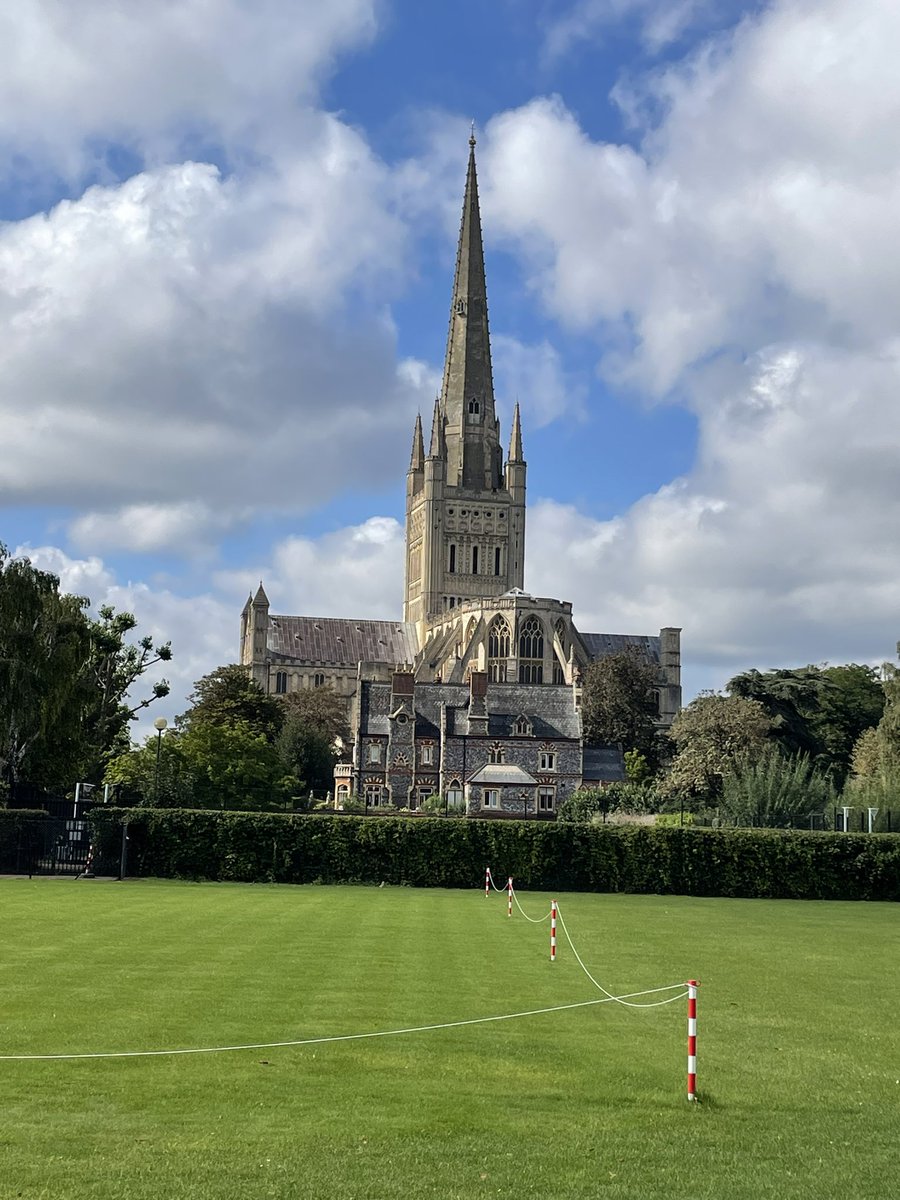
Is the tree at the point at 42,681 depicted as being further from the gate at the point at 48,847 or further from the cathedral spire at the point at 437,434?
the cathedral spire at the point at 437,434

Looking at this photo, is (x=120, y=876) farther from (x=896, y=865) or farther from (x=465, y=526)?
(x=465, y=526)

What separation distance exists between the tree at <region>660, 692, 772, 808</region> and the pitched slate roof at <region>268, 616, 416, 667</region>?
103890 millimetres

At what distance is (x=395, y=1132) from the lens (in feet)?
36.3

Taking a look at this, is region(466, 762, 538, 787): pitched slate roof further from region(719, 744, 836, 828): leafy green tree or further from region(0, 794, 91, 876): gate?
region(0, 794, 91, 876): gate

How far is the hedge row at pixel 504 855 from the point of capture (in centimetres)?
4522

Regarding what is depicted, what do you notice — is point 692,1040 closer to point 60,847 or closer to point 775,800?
point 60,847

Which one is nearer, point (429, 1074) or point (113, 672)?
point (429, 1074)

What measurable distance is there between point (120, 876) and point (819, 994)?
2852 centimetres

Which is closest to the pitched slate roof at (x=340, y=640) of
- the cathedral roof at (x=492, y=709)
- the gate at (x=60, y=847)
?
the cathedral roof at (x=492, y=709)

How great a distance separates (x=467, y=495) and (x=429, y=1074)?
169420mm

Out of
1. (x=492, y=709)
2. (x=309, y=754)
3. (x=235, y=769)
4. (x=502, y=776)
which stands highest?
(x=492, y=709)

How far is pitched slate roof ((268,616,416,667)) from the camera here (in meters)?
186

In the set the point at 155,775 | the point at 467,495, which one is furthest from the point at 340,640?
the point at 155,775

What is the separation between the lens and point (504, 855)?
45.4 m
